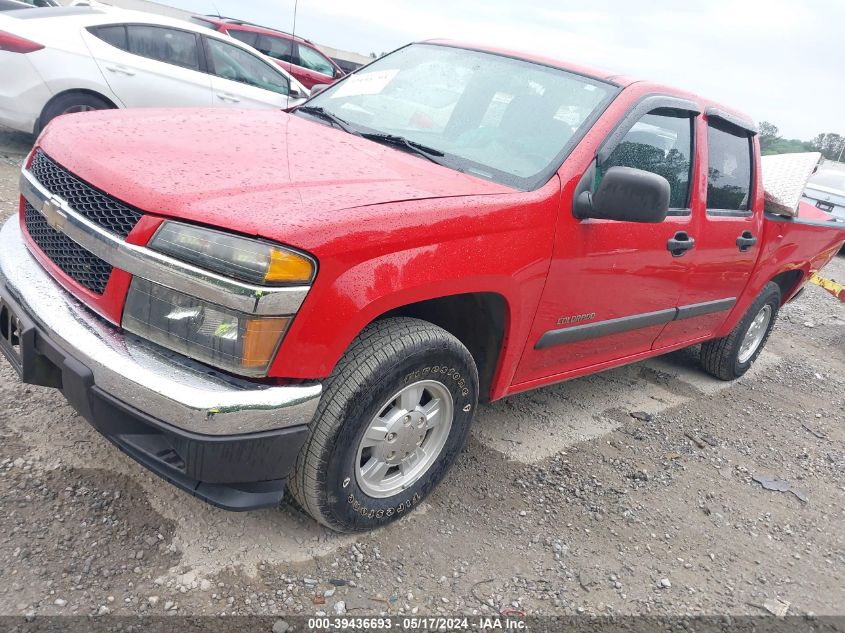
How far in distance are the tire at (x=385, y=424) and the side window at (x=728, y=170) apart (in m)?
1.93

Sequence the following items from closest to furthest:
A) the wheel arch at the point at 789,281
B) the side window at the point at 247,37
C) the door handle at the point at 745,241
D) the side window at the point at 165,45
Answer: the door handle at the point at 745,241 < the wheel arch at the point at 789,281 < the side window at the point at 165,45 < the side window at the point at 247,37

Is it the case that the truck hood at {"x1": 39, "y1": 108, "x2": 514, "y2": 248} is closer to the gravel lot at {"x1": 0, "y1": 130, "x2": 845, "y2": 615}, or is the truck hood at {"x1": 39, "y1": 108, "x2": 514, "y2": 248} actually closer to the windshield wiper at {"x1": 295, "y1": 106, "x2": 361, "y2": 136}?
the windshield wiper at {"x1": 295, "y1": 106, "x2": 361, "y2": 136}

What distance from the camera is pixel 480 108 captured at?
9.81 ft

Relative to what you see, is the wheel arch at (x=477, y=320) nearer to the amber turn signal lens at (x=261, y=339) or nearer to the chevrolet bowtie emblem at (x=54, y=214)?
the amber turn signal lens at (x=261, y=339)

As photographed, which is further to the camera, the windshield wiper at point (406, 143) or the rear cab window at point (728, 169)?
the rear cab window at point (728, 169)

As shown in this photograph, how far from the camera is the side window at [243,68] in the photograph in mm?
6844

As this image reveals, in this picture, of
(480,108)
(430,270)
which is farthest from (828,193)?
(430,270)

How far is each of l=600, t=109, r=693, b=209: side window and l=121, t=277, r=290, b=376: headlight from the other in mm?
1638

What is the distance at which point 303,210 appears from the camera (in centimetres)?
194

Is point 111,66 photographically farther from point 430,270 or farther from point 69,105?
point 430,270

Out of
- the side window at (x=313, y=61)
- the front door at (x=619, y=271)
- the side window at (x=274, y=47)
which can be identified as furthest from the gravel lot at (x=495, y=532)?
the side window at (x=274, y=47)

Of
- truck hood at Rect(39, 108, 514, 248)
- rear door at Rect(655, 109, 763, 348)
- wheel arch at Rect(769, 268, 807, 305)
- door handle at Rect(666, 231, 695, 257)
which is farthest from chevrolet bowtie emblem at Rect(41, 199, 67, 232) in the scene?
wheel arch at Rect(769, 268, 807, 305)

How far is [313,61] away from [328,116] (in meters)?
7.67

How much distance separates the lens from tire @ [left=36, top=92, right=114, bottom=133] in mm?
5809
